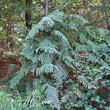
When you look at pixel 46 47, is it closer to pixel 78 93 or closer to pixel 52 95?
pixel 52 95

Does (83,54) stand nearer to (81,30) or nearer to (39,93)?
(81,30)

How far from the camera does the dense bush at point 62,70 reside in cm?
193

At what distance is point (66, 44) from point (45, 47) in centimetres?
43

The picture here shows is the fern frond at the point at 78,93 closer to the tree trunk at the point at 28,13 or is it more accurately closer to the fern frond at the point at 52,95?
the fern frond at the point at 52,95

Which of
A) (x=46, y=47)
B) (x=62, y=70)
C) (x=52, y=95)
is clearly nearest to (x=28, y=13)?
(x=46, y=47)

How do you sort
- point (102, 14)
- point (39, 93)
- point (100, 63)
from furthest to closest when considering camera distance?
point (102, 14)
point (100, 63)
point (39, 93)

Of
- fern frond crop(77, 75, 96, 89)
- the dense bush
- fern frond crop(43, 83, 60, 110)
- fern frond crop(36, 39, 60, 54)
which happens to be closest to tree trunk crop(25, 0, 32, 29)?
the dense bush

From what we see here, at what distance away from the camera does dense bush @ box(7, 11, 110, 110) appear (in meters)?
1.93

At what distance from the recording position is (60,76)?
2016mm

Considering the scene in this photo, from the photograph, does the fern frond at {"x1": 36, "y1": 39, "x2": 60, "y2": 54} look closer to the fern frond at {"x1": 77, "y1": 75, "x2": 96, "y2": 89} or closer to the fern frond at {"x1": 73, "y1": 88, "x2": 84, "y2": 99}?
the fern frond at {"x1": 77, "y1": 75, "x2": 96, "y2": 89}

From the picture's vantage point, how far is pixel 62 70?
7.07 feet

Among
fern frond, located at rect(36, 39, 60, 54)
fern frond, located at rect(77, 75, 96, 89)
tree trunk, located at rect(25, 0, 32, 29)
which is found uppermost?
tree trunk, located at rect(25, 0, 32, 29)

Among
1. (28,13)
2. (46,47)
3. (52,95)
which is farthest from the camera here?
(28,13)

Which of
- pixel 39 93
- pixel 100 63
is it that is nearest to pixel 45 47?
pixel 39 93
